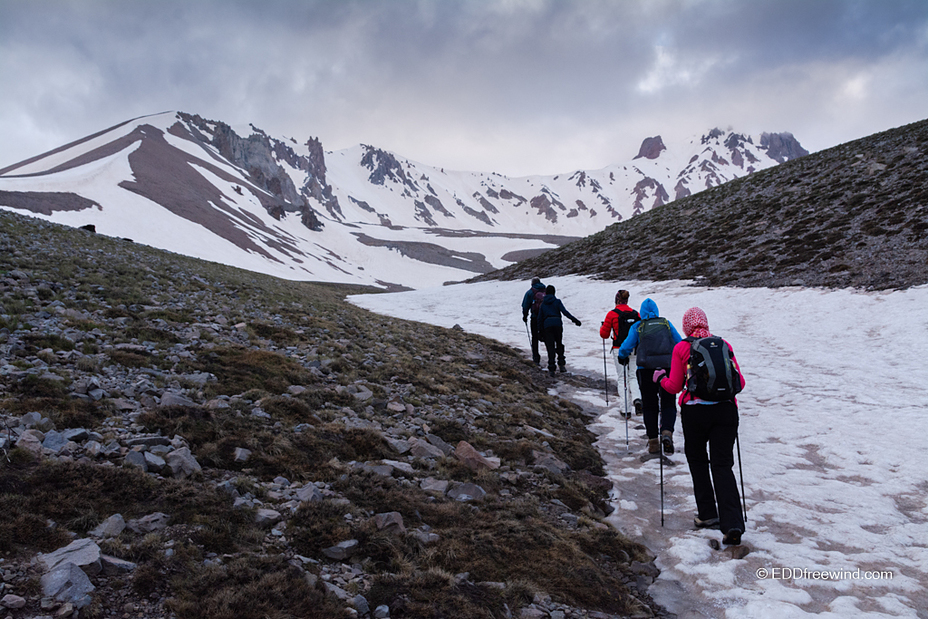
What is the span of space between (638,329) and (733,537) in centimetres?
457

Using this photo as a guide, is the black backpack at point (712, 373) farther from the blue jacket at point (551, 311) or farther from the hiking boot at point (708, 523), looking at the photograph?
the blue jacket at point (551, 311)

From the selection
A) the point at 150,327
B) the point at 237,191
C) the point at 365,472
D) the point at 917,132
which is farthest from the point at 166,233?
the point at 917,132

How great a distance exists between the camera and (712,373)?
20.9ft

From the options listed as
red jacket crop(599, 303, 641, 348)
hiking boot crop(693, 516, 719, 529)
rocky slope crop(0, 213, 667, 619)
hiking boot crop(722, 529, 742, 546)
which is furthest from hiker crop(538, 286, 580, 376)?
hiking boot crop(722, 529, 742, 546)

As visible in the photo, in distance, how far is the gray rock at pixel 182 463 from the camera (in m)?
5.74

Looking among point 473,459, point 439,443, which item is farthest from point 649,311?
point 439,443

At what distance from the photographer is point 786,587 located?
5.52 metres

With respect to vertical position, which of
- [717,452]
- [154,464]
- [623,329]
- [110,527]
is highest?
[623,329]

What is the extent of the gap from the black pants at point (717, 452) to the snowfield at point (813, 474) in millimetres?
440

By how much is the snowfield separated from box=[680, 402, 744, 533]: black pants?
440 millimetres

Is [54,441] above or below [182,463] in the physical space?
above

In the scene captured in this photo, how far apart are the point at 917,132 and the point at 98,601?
56806 mm

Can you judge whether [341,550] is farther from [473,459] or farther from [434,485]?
[473,459]

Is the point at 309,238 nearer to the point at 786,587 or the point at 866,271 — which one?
the point at 866,271
